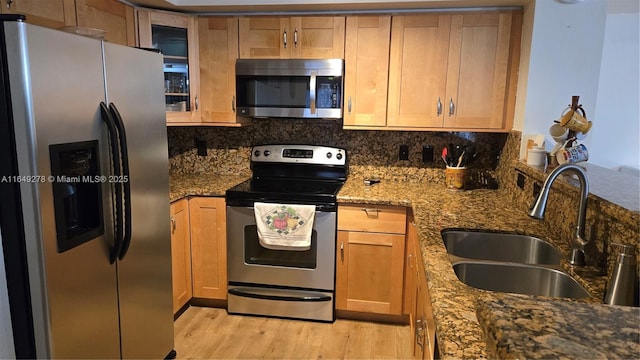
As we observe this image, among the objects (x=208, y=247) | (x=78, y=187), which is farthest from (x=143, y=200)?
(x=208, y=247)

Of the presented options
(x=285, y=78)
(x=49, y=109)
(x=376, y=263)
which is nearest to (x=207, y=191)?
(x=285, y=78)

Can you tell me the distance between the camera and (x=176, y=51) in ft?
9.40

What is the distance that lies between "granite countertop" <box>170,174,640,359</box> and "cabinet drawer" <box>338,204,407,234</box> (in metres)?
0.06

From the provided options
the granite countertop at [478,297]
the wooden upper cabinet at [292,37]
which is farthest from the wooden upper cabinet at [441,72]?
the granite countertop at [478,297]

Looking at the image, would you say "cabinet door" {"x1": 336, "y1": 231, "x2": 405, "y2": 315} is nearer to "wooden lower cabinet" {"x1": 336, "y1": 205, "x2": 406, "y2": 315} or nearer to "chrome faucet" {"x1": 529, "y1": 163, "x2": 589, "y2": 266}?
"wooden lower cabinet" {"x1": 336, "y1": 205, "x2": 406, "y2": 315}

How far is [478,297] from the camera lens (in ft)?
2.83

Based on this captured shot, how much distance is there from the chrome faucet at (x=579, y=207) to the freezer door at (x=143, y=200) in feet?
5.05

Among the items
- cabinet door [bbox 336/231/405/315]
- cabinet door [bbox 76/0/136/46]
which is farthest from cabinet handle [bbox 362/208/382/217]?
cabinet door [bbox 76/0/136/46]

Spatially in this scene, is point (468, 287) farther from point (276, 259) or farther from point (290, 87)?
point (290, 87)

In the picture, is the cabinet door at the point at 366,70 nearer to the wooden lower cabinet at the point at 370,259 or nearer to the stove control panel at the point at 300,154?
the stove control panel at the point at 300,154

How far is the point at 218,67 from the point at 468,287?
227 centimetres

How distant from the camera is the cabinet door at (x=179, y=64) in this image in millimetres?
2811

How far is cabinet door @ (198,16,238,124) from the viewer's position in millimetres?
2869

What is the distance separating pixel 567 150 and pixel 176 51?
94.7 inches
